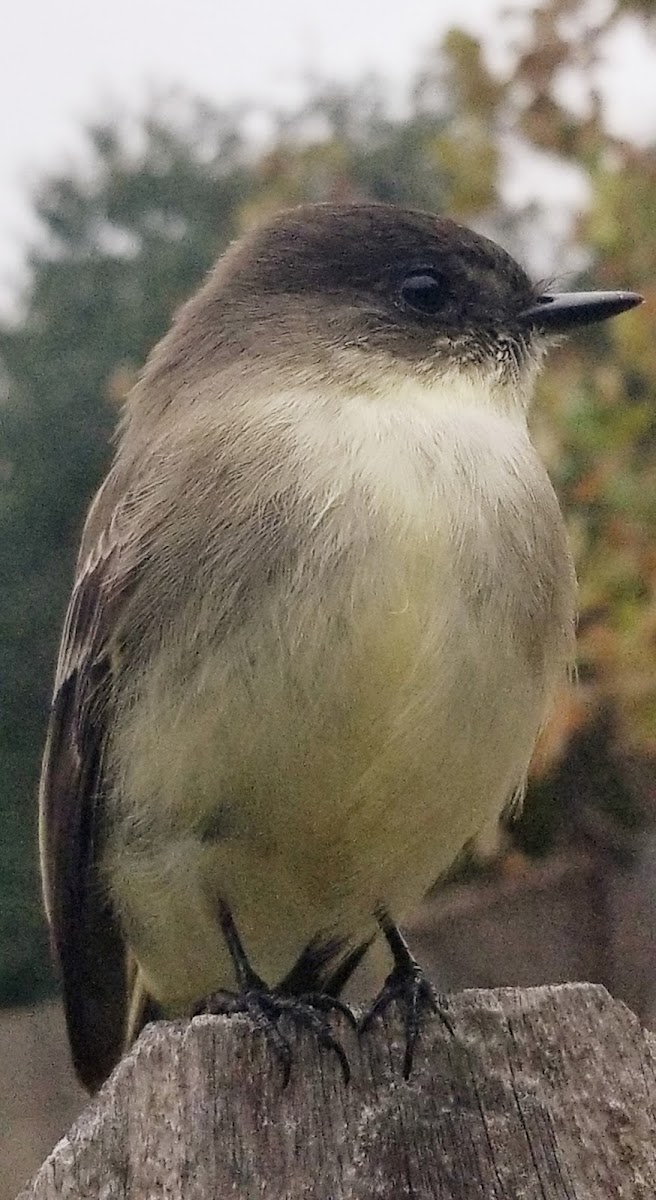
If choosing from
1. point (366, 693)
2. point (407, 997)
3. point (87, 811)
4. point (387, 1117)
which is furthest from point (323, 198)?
point (387, 1117)

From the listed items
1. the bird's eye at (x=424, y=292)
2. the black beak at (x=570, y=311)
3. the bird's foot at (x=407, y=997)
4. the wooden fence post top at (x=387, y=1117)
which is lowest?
the bird's foot at (x=407, y=997)

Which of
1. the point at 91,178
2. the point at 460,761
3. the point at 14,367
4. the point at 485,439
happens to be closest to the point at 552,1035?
the point at 460,761

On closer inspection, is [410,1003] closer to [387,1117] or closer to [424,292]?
[387,1117]

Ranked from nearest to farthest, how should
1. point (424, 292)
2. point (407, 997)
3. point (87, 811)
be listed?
point (407, 997) < point (87, 811) < point (424, 292)

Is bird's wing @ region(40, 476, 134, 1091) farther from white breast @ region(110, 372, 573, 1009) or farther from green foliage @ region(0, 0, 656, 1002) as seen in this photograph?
green foliage @ region(0, 0, 656, 1002)

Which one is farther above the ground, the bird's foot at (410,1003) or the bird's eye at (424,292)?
the bird's eye at (424,292)

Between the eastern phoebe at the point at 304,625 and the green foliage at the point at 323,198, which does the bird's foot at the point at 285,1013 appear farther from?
the green foliage at the point at 323,198

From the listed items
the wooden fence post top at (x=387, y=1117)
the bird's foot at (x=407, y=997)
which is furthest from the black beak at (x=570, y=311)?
the wooden fence post top at (x=387, y=1117)
